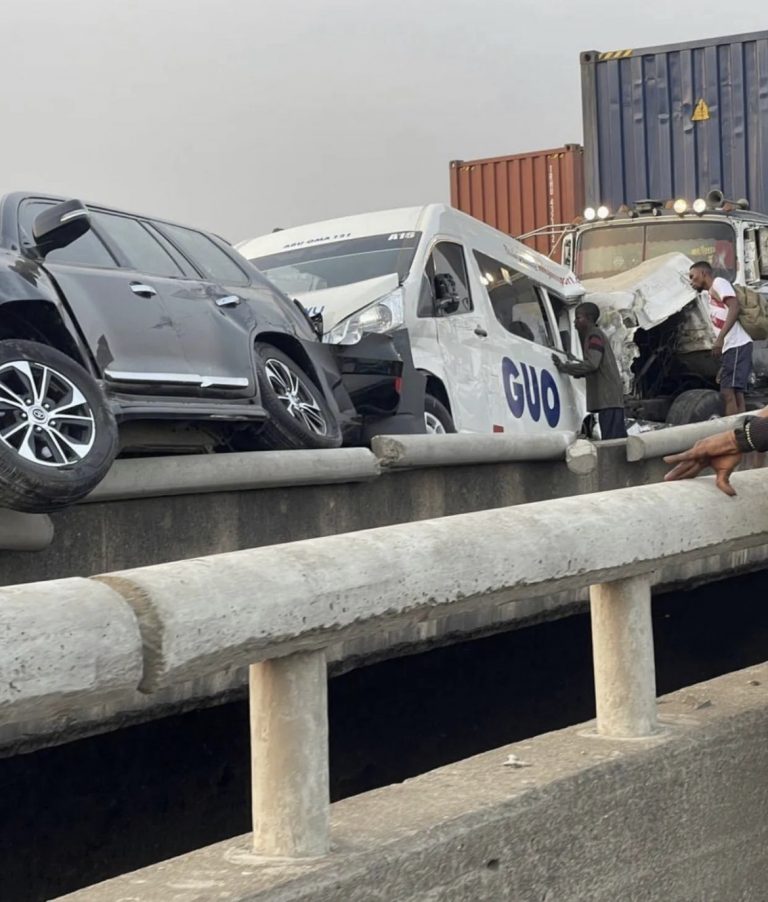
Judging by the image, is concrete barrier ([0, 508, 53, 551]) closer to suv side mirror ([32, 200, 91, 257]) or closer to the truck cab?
suv side mirror ([32, 200, 91, 257])

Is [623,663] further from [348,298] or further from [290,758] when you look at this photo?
[348,298]

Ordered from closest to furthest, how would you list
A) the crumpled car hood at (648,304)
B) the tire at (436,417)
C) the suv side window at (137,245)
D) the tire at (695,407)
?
the suv side window at (137,245), the tire at (436,417), the crumpled car hood at (648,304), the tire at (695,407)

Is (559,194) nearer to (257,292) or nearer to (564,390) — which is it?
(564,390)

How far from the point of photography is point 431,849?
8.45ft

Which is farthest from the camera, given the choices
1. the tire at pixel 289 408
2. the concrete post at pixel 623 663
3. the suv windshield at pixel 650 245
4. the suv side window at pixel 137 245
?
the suv windshield at pixel 650 245

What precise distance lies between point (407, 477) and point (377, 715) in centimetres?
118

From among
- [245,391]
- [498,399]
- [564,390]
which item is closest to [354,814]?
[245,391]

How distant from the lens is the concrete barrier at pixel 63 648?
203 cm

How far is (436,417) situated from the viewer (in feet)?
30.5

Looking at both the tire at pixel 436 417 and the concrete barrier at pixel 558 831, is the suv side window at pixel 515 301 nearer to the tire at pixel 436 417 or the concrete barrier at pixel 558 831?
the tire at pixel 436 417

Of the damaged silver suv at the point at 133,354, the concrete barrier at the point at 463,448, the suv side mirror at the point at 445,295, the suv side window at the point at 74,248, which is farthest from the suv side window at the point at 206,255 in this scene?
the suv side mirror at the point at 445,295

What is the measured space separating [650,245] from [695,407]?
2.38 m

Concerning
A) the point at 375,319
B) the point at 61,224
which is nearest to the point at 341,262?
the point at 375,319

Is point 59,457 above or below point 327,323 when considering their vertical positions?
below
